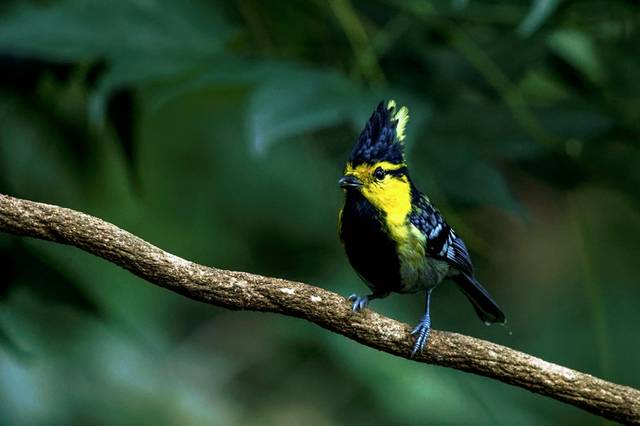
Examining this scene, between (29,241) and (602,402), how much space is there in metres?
1.55

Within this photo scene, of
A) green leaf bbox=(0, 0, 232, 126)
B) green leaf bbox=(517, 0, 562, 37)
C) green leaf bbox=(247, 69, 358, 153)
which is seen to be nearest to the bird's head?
green leaf bbox=(247, 69, 358, 153)

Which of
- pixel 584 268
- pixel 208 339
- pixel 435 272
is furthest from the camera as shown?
pixel 208 339

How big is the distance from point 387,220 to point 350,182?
0.32ft

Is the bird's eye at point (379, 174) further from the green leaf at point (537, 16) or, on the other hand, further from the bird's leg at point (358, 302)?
the green leaf at point (537, 16)

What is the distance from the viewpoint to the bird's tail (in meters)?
1.54

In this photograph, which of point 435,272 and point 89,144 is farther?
point 89,144

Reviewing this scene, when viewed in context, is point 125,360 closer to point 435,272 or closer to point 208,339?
point 208,339

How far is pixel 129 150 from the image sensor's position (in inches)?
94.5

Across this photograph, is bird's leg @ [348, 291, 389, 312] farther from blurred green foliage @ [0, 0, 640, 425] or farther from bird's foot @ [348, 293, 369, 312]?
blurred green foliage @ [0, 0, 640, 425]

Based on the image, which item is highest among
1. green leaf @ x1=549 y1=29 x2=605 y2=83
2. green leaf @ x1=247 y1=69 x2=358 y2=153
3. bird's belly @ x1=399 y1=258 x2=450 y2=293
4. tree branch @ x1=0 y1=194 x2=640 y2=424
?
green leaf @ x1=549 y1=29 x2=605 y2=83

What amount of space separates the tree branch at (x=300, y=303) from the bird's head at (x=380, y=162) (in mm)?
238

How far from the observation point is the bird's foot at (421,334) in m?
1.18

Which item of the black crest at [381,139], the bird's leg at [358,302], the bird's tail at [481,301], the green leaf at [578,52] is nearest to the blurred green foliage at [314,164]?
the green leaf at [578,52]

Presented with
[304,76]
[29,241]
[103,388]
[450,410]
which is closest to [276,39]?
[304,76]
